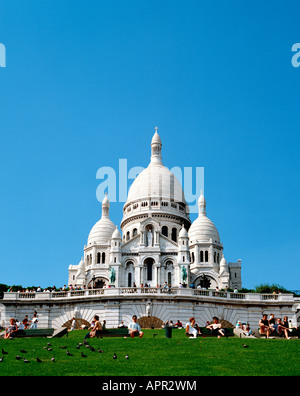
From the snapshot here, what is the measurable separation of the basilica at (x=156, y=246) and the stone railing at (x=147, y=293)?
3149 centimetres

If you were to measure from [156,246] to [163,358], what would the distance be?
6796 cm

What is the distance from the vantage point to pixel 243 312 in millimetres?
44000

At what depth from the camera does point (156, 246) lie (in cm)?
8706

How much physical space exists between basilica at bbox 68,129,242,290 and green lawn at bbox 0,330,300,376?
52977mm

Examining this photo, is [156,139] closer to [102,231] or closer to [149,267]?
[102,231]

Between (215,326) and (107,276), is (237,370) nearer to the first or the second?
(215,326)

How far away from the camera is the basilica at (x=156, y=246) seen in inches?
3349

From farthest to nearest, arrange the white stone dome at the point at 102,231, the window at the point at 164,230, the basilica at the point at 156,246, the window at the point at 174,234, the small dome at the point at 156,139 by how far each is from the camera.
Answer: the small dome at the point at 156,139
the white stone dome at the point at 102,231
the window at the point at 174,234
the window at the point at 164,230
the basilica at the point at 156,246

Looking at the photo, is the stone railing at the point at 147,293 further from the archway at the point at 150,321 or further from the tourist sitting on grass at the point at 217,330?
the tourist sitting on grass at the point at 217,330

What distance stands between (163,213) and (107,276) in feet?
50.7

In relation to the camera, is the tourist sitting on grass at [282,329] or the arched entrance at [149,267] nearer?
the tourist sitting on grass at [282,329]

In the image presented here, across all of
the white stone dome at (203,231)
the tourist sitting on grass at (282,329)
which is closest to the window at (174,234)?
the white stone dome at (203,231)

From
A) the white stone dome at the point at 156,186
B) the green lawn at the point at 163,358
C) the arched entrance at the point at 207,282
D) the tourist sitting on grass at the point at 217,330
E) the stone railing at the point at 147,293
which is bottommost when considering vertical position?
the green lawn at the point at 163,358

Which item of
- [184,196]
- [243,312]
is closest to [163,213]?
[184,196]
